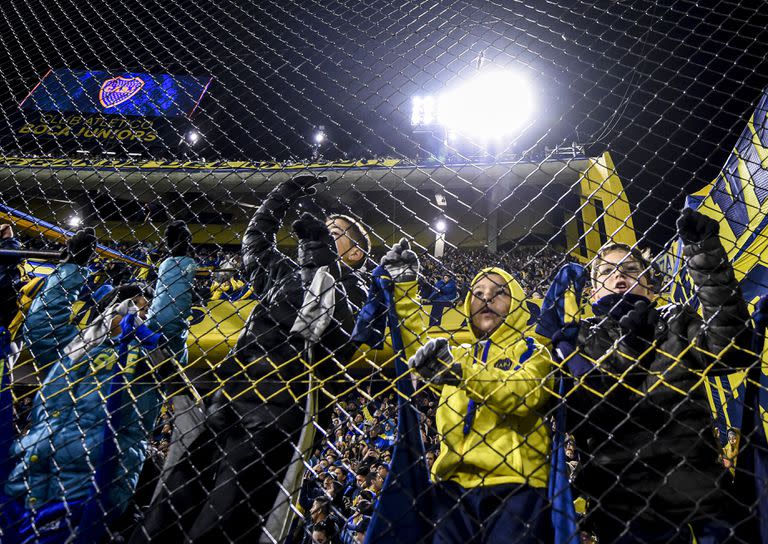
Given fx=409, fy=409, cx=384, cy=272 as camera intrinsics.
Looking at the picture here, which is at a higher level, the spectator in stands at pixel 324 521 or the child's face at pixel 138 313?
the child's face at pixel 138 313

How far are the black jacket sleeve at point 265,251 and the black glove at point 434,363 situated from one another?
2.61ft

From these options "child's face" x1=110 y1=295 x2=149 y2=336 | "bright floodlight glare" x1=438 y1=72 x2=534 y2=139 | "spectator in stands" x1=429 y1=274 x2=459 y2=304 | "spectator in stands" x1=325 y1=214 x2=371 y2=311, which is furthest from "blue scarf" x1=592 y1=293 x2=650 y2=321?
"bright floodlight glare" x1=438 y1=72 x2=534 y2=139

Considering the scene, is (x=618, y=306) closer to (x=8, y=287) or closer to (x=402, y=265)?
(x=402, y=265)

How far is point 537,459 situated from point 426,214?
12.1 m

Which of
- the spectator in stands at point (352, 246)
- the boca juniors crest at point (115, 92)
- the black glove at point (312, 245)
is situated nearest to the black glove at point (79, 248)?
the black glove at point (312, 245)

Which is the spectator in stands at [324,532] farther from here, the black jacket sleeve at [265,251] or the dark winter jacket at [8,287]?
the dark winter jacket at [8,287]

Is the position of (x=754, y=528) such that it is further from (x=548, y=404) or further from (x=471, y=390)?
(x=471, y=390)

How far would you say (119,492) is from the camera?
1623mm

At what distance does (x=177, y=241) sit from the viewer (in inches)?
74.2

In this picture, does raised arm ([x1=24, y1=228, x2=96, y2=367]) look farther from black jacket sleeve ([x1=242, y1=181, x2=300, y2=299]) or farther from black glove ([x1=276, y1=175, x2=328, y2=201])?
black glove ([x1=276, y1=175, x2=328, y2=201])

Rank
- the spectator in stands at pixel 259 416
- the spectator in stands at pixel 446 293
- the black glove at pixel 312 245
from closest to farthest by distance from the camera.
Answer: the spectator in stands at pixel 259 416 → the spectator in stands at pixel 446 293 → the black glove at pixel 312 245

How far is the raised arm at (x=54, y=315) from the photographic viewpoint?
185 centimetres

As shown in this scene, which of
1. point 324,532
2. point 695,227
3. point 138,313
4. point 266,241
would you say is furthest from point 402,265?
point 324,532

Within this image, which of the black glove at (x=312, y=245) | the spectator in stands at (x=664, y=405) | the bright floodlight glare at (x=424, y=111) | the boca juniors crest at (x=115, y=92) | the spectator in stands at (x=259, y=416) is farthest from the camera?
the bright floodlight glare at (x=424, y=111)
